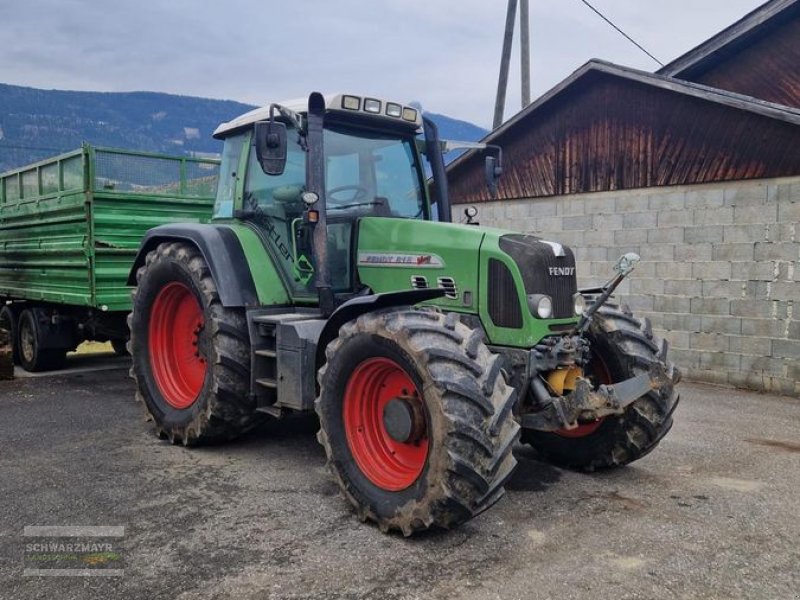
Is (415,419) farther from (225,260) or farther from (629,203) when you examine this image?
(629,203)

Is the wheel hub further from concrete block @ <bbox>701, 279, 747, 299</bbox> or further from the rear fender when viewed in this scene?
concrete block @ <bbox>701, 279, 747, 299</bbox>

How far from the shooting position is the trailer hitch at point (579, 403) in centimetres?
370

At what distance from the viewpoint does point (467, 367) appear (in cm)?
335

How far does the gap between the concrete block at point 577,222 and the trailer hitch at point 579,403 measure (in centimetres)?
577

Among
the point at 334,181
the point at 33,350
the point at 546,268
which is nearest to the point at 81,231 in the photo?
the point at 33,350

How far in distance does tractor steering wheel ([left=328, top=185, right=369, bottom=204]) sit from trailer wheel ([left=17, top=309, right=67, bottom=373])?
517 centimetres

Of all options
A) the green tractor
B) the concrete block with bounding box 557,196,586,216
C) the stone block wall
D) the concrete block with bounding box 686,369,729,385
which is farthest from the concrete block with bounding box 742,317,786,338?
the green tractor

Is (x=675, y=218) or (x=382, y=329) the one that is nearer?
(x=382, y=329)

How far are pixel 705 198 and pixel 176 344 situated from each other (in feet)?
20.3

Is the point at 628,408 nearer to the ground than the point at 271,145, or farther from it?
nearer to the ground

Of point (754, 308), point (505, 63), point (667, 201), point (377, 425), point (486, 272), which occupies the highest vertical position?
point (505, 63)

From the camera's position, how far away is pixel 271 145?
409 centimetres

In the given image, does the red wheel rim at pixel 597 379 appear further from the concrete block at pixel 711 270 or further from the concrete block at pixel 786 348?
the concrete block at pixel 711 270

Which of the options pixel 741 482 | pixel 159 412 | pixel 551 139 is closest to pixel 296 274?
pixel 159 412
